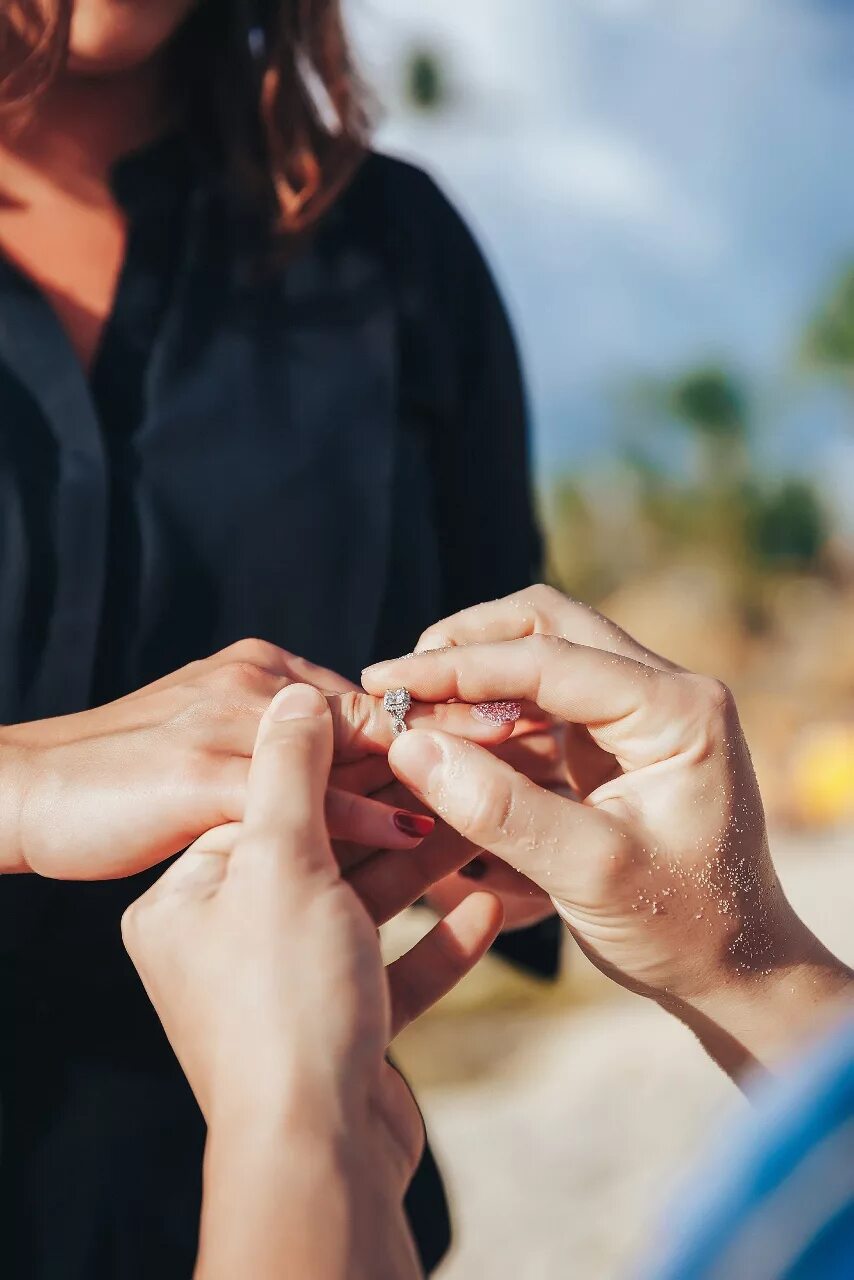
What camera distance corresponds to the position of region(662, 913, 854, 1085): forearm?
98 centimetres

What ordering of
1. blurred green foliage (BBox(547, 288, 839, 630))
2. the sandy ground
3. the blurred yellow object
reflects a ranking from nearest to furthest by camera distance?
the sandy ground, the blurred yellow object, blurred green foliage (BBox(547, 288, 839, 630))

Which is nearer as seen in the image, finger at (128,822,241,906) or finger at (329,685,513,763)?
finger at (128,822,241,906)

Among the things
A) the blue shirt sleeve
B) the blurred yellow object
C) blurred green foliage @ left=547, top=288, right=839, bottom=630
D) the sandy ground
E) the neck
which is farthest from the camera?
blurred green foliage @ left=547, top=288, right=839, bottom=630

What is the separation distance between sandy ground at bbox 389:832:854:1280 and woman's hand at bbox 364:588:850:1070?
1.22 metres

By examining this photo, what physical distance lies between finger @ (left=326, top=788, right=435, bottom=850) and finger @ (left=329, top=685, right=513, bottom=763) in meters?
0.05

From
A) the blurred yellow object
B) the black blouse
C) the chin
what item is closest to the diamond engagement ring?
the black blouse

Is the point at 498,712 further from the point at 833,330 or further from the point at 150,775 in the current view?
the point at 833,330

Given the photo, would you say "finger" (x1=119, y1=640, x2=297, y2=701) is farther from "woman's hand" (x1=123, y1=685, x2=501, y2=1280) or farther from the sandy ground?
the sandy ground

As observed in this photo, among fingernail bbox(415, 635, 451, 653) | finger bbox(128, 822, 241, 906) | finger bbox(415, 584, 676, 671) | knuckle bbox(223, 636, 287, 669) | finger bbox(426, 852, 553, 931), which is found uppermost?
finger bbox(415, 584, 676, 671)

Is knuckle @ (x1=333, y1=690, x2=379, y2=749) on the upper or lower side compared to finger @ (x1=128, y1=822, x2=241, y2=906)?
upper

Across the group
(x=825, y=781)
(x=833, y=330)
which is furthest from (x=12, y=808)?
(x=833, y=330)

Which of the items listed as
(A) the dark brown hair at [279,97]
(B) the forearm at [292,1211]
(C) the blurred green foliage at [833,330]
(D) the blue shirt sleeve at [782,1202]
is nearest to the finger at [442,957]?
(B) the forearm at [292,1211]

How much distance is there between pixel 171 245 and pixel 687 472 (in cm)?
771

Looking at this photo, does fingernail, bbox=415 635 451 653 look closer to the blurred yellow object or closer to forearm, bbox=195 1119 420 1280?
forearm, bbox=195 1119 420 1280
